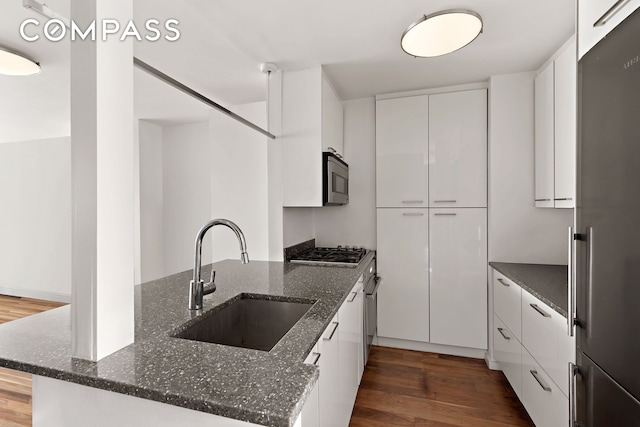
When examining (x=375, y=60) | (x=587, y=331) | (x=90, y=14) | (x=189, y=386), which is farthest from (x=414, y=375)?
(x=90, y=14)

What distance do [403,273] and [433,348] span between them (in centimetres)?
76

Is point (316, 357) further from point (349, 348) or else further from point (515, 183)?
point (515, 183)

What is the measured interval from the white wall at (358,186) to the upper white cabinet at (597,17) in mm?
1998

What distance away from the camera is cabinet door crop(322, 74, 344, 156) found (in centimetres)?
242

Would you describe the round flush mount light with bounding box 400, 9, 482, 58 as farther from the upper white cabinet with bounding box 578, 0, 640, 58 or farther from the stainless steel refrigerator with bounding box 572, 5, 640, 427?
the stainless steel refrigerator with bounding box 572, 5, 640, 427

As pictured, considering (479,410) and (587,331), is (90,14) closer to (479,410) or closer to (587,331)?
(587,331)

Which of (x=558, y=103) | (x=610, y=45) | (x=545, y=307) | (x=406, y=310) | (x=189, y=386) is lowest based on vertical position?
(x=406, y=310)

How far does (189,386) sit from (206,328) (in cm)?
59

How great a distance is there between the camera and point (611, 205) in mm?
931

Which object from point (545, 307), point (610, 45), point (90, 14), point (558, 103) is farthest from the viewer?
point (558, 103)

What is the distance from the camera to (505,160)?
2.56 m

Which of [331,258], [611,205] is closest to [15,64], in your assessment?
[331,258]

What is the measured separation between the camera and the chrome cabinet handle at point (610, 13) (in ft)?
2.92

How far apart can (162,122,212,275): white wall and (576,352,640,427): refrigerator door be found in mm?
3702
